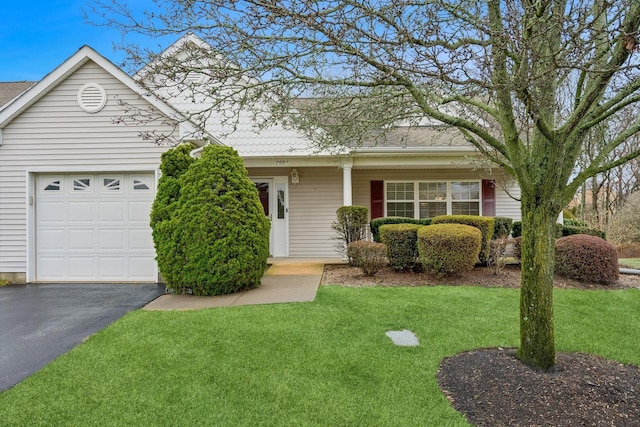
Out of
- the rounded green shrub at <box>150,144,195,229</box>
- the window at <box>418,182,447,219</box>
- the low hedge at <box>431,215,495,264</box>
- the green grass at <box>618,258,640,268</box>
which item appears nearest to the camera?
the rounded green shrub at <box>150,144,195,229</box>

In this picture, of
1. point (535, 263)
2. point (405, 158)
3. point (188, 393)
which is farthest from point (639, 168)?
point (188, 393)

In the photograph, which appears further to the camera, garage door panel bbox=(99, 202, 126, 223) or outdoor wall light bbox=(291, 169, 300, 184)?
outdoor wall light bbox=(291, 169, 300, 184)

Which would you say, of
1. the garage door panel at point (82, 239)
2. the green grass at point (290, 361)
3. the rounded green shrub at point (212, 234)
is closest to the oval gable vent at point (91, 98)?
the garage door panel at point (82, 239)

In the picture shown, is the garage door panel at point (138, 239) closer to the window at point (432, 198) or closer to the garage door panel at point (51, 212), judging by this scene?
the garage door panel at point (51, 212)

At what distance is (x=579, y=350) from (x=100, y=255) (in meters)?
8.30

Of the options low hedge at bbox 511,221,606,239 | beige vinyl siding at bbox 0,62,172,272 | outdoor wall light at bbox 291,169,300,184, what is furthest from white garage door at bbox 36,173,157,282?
low hedge at bbox 511,221,606,239

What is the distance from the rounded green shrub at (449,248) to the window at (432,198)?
12.5ft

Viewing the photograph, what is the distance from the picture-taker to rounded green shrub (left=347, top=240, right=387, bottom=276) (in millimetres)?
7539

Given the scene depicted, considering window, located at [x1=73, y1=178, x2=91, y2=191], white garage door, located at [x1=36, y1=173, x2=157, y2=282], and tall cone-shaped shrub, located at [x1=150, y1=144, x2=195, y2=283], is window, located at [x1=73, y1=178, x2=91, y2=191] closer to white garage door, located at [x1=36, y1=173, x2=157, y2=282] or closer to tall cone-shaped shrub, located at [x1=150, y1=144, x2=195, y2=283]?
white garage door, located at [x1=36, y1=173, x2=157, y2=282]

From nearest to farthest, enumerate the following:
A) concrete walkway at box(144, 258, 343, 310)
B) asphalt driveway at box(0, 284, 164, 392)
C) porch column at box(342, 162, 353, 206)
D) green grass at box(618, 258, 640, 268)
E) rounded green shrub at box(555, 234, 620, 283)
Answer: asphalt driveway at box(0, 284, 164, 392) < concrete walkway at box(144, 258, 343, 310) < rounded green shrub at box(555, 234, 620, 283) < green grass at box(618, 258, 640, 268) < porch column at box(342, 162, 353, 206)

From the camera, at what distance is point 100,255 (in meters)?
7.75

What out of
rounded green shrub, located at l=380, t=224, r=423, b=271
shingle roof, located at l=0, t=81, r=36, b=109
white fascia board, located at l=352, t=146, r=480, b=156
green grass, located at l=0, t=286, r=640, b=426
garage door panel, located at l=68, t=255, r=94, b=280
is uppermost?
shingle roof, located at l=0, t=81, r=36, b=109

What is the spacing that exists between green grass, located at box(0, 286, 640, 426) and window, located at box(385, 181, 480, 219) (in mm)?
5302

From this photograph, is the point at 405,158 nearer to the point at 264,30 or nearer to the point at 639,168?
the point at 264,30
